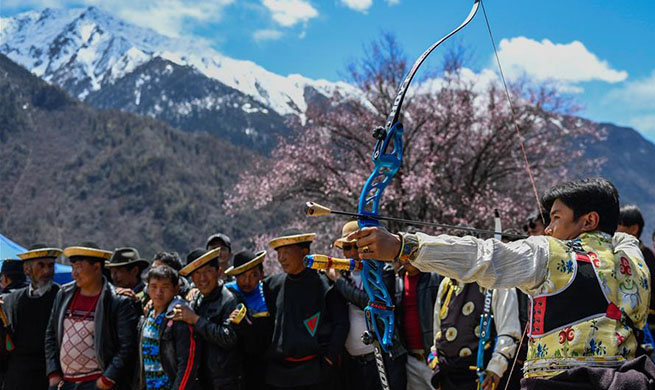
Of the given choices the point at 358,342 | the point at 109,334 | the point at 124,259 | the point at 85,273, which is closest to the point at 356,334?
the point at 358,342

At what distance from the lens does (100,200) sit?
58406mm

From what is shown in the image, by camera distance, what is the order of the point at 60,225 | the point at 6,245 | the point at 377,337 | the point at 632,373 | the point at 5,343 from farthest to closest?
the point at 60,225 < the point at 6,245 < the point at 5,343 < the point at 377,337 < the point at 632,373

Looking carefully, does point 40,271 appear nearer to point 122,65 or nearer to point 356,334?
point 356,334

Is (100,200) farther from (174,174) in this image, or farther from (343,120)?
(343,120)

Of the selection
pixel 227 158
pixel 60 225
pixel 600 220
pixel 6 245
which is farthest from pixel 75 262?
pixel 227 158

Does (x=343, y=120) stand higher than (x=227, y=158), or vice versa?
(x=227, y=158)

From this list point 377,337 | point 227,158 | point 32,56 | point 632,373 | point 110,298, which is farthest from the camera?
point 32,56

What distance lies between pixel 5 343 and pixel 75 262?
1.08 meters

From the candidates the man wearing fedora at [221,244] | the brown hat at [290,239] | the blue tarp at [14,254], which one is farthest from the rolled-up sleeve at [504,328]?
the blue tarp at [14,254]

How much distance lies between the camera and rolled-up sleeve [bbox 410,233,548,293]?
7.24 ft

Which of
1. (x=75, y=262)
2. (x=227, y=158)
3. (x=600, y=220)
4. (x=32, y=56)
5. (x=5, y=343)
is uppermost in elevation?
(x=32, y=56)

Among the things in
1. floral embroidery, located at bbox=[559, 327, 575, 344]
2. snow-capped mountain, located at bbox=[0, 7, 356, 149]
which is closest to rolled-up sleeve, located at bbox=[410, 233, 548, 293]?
floral embroidery, located at bbox=[559, 327, 575, 344]

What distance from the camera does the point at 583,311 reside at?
2.28m

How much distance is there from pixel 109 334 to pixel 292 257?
1.52m
